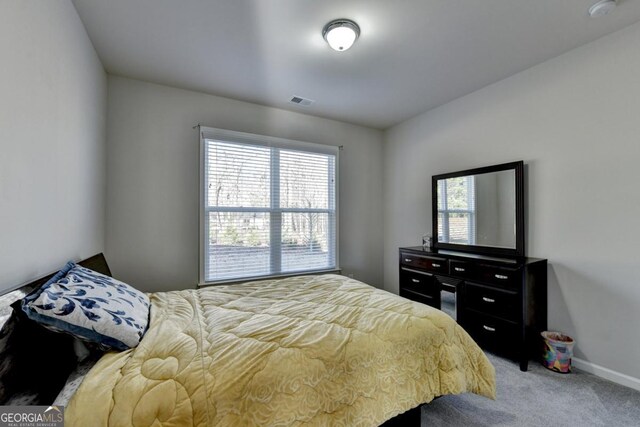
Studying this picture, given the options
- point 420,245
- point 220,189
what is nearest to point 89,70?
point 220,189

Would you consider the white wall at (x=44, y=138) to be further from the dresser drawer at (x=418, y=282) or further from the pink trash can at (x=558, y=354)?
the pink trash can at (x=558, y=354)

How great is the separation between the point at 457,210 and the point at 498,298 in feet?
3.63

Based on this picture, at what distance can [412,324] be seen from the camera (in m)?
1.51

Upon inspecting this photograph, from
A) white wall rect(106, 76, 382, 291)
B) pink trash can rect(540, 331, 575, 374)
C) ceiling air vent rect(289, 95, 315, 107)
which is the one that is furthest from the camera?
ceiling air vent rect(289, 95, 315, 107)

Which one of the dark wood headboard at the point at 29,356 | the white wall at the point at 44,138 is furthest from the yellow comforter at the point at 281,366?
the white wall at the point at 44,138

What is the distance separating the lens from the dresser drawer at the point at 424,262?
284 centimetres

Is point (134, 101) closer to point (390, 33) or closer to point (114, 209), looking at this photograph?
point (114, 209)

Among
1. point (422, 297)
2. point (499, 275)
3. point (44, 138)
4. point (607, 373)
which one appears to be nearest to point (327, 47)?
point (44, 138)

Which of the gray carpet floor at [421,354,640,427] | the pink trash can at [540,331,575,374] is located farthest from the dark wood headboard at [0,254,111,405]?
the pink trash can at [540,331,575,374]

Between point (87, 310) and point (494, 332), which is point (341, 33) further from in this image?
point (494, 332)

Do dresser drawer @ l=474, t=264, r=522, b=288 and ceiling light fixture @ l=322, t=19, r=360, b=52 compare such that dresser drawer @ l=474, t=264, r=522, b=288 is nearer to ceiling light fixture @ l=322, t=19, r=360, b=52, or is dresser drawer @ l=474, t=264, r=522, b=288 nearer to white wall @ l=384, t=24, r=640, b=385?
white wall @ l=384, t=24, r=640, b=385

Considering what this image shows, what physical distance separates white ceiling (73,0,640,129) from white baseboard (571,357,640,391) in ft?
8.68

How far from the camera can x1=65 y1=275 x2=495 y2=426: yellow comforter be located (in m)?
0.96

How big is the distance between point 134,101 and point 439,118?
3528mm
